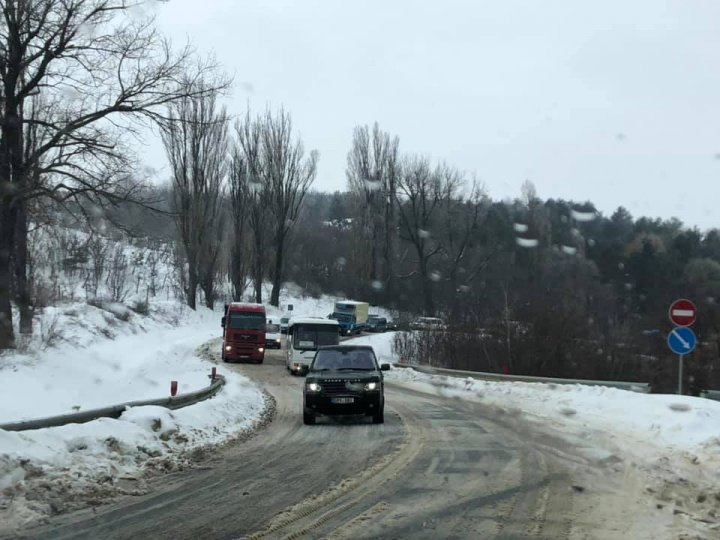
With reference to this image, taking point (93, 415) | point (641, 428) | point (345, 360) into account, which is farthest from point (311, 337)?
point (93, 415)

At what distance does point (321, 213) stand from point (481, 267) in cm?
5280

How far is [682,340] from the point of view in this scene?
1689cm

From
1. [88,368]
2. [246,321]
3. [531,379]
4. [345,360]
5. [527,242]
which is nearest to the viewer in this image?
[345,360]

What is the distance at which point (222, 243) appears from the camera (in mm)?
67000

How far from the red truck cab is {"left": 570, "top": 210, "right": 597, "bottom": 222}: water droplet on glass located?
213 feet

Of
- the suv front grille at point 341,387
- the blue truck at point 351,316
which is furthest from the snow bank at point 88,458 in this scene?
the blue truck at point 351,316

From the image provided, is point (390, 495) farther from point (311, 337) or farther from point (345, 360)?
point (311, 337)

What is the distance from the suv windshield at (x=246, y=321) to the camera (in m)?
36.9

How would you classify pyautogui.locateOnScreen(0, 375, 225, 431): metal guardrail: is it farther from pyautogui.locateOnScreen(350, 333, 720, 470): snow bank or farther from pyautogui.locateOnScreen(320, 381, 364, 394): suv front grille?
pyautogui.locateOnScreen(350, 333, 720, 470): snow bank

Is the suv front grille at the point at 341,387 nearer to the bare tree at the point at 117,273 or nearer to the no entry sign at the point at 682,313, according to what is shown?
the no entry sign at the point at 682,313

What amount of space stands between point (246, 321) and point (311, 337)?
643 cm

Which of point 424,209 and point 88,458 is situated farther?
point 424,209

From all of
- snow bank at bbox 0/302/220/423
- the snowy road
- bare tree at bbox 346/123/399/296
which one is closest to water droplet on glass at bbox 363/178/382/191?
bare tree at bbox 346/123/399/296


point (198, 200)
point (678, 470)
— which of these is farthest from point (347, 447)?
point (198, 200)
